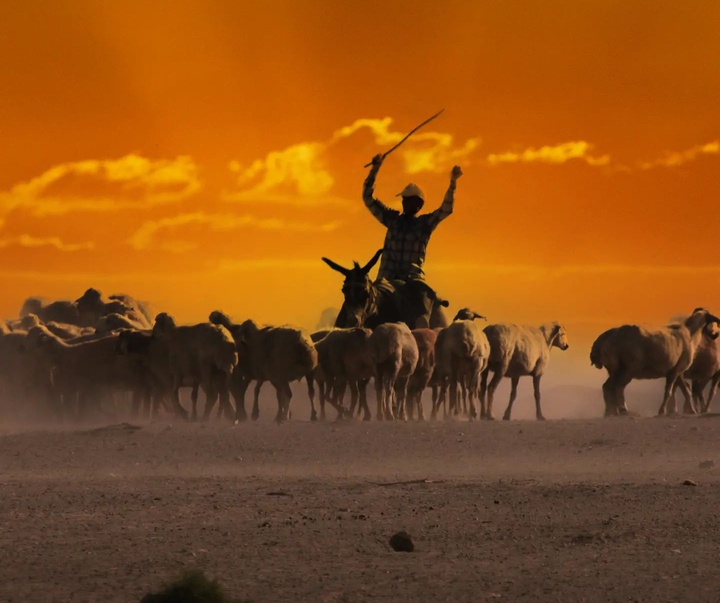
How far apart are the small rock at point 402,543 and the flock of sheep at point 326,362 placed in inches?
603

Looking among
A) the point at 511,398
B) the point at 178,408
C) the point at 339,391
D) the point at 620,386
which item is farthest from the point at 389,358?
the point at 620,386

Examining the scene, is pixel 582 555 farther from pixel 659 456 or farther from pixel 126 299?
pixel 126 299

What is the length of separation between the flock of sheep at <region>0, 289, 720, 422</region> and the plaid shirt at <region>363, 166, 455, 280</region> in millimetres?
3517

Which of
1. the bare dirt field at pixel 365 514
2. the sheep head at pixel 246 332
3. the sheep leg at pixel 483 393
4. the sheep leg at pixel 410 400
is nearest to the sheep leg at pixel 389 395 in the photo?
the sheep leg at pixel 410 400

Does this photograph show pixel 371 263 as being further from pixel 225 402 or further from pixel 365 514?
pixel 365 514

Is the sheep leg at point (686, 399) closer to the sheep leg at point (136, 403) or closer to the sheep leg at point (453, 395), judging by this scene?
the sheep leg at point (453, 395)

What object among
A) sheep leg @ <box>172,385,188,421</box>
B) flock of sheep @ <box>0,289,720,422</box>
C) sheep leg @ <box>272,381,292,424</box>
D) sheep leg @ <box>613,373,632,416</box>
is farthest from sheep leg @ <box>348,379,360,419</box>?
sheep leg @ <box>613,373,632,416</box>

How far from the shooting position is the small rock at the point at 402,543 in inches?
553

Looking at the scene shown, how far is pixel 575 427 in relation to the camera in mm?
26156

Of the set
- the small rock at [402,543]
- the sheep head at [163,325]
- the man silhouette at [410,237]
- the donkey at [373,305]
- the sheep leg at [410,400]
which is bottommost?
the small rock at [402,543]

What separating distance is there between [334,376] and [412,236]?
7571mm

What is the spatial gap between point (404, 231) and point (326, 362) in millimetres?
7797

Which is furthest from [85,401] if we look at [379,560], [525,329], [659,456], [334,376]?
[379,560]

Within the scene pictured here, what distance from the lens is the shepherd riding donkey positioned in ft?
120
